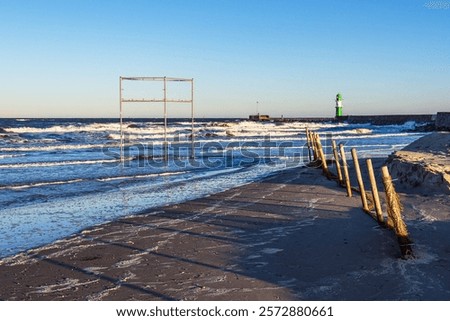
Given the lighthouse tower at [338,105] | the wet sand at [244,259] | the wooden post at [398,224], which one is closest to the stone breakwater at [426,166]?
the wet sand at [244,259]

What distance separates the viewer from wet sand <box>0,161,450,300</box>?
15.0 ft

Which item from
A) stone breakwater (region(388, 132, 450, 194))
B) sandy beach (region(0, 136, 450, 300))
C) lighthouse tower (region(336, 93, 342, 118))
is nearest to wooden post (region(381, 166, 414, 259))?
Answer: sandy beach (region(0, 136, 450, 300))

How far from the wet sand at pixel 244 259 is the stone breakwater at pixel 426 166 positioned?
0.77m

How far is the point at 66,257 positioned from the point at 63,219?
2579mm

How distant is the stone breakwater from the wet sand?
77 cm

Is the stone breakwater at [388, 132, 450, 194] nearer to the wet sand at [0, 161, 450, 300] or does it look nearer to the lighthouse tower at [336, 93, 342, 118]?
the wet sand at [0, 161, 450, 300]

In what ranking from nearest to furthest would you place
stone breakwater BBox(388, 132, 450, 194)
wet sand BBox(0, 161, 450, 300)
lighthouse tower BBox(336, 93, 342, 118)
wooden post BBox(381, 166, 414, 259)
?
wet sand BBox(0, 161, 450, 300) → wooden post BBox(381, 166, 414, 259) → stone breakwater BBox(388, 132, 450, 194) → lighthouse tower BBox(336, 93, 342, 118)

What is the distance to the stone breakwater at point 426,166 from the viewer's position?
9.60m

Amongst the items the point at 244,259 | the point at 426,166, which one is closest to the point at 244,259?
the point at 244,259

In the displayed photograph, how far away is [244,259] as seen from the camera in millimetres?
5621

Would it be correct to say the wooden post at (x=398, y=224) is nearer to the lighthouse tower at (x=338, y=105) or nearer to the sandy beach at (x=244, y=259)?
the sandy beach at (x=244, y=259)

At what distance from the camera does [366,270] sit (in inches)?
199

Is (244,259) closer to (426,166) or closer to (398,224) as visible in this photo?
(398,224)
